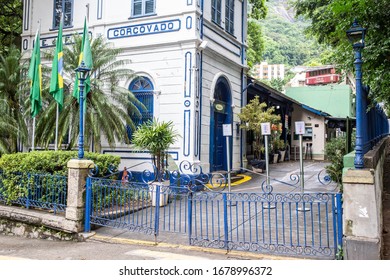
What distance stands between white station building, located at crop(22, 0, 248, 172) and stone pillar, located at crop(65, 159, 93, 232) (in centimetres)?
462

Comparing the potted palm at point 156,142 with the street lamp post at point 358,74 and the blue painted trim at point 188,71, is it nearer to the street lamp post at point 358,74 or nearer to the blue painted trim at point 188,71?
the blue painted trim at point 188,71

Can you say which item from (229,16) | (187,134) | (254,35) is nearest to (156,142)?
(187,134)

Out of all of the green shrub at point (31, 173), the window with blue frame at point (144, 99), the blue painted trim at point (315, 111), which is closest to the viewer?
the green shrub at point (31, 173)

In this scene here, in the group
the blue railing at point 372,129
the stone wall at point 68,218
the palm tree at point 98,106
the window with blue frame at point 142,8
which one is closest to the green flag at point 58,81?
the palm tree at point 98,106

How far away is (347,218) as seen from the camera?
185 inches

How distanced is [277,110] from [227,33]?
11156 millimetres

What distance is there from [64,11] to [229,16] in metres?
6.69

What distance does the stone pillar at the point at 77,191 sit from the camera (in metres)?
7.06

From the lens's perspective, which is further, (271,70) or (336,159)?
(271,70)

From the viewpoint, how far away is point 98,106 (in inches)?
422

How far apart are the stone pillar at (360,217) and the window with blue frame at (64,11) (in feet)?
41.1

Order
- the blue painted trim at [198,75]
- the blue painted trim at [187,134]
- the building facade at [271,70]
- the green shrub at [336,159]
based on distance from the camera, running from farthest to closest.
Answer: the building facade at [271,70] → the blue painted trim at [198,75] → the blue painted trim at [187,134] → the green shrub at [336,159]

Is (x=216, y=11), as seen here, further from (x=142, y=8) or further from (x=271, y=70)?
(x=271, y=70)
